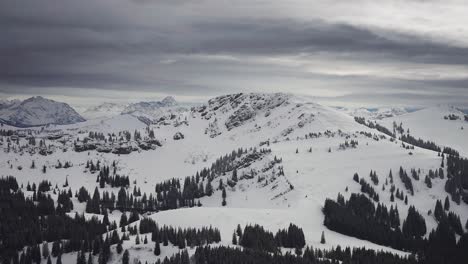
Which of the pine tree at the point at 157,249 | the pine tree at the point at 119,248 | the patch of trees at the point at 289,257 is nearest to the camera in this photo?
the patch of trees at the point at 289,257

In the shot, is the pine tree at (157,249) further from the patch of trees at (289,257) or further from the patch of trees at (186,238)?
the patch of trees at (289,257)

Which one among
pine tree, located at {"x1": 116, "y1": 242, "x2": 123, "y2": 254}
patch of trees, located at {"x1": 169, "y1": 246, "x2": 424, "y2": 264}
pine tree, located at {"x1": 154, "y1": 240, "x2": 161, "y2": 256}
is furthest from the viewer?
pine tree, located at {"x1": 116, "y1": 242, "x2": 123, "y2": 254}

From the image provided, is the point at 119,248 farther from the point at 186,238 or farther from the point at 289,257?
the point at 289,257

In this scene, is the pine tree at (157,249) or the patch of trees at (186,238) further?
the patch of trees at (186,238)

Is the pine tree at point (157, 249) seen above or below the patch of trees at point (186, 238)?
below

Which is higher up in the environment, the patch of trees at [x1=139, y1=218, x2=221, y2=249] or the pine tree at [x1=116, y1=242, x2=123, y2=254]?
the patch of trees at [x1=139, y1=218, x2=221, y2=249]

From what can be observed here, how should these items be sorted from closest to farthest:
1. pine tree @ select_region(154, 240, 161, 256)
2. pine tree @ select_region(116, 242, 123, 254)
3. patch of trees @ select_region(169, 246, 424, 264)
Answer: patch of trees @ select_region(169, 246, 424, 264) < pine tree @ select_region(154, 240, 161, 256) < pine tree @ select_region(116, 242, 123, 254)

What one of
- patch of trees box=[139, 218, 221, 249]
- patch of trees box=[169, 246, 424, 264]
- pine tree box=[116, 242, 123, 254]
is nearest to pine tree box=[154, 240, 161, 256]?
patch of trees box=[139, 218, 221, 249]

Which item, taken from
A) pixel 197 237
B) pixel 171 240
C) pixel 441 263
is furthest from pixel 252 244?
pixel 441 263

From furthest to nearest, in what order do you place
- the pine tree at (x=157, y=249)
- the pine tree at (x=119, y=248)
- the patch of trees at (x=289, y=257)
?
the pine tree at (x=119, y=248) < the pine tree at (x=157, y=249) < the patch of trees at (x=289, y=257)

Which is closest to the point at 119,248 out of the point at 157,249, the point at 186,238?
the point at 157,249

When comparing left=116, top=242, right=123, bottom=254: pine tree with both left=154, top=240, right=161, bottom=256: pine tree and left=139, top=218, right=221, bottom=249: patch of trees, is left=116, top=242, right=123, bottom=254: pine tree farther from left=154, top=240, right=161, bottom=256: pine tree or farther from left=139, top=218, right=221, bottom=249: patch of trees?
left=154, top=240, right=161, bottom=256: pine tree

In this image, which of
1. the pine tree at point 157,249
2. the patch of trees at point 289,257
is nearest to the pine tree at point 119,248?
the pine tree at point 157,249

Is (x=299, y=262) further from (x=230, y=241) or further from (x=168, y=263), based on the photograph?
(x=168, y=263)
